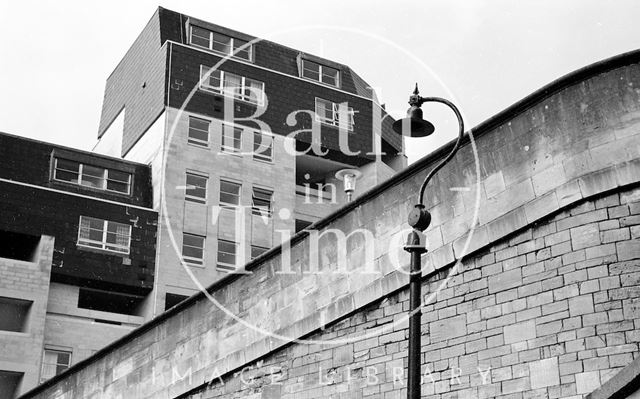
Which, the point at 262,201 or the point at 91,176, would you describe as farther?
the point at 262,201

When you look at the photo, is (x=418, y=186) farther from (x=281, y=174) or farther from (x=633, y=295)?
(x=281, y=174)

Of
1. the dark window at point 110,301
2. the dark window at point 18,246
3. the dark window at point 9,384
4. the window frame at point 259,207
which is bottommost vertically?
the dark window at point 9,384

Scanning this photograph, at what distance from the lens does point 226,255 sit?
4175 cm

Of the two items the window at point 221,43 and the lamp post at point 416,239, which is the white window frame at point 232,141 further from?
the lamp post at point 416,239

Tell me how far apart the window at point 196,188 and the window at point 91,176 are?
2.57 metres

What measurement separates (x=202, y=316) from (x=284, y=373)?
3.20m

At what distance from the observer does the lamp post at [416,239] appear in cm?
932

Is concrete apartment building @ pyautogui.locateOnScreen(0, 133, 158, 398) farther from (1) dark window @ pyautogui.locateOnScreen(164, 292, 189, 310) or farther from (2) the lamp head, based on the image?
(2) the lamp head

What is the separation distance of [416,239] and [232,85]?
117 ft

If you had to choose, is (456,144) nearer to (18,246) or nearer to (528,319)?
(528,319)

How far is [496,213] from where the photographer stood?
11.4 m

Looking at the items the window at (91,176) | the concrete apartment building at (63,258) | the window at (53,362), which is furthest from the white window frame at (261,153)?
the window at (53,362)

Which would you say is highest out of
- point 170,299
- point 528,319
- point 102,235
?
point 102,235

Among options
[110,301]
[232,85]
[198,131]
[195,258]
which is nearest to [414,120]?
[195,258]
